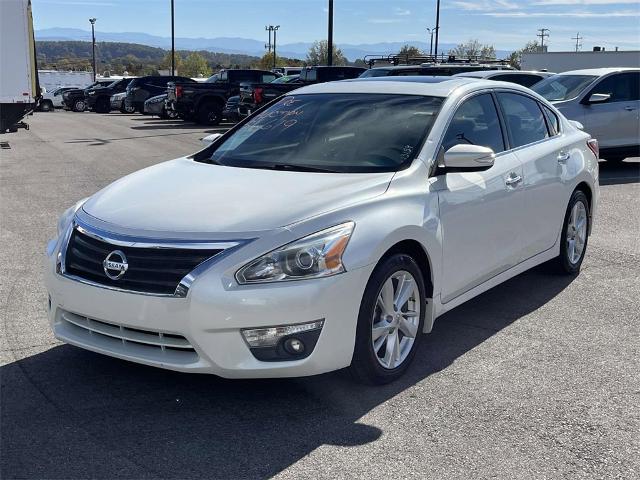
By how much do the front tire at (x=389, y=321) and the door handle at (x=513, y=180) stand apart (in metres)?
1.27

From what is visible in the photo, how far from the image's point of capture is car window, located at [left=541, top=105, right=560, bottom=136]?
644 centimetres

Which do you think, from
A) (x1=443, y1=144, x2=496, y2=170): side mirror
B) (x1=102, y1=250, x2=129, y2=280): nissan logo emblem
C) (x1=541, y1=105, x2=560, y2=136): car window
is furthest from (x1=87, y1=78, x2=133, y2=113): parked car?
(x1=102, y1=250, x2=129, y2=280): nissan logo emblem

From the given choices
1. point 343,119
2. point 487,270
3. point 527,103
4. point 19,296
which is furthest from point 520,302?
point 19,296

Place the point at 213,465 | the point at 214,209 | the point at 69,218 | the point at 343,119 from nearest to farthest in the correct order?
the point at 213,465 < the point at 214,209 < the point at 69,218 < the point at 343,119

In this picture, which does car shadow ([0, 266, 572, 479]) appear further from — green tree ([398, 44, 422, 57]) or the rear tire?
green tree ([398, 44, 422, 57])

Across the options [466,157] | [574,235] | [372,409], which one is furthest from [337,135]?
[574,235]

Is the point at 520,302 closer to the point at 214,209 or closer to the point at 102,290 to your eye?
the point at 214,209

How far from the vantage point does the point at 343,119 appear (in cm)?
527

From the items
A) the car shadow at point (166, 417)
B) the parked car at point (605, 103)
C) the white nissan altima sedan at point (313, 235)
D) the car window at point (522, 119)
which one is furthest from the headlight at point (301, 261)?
the parked car at point (605, 103)

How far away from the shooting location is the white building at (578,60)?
37.8m

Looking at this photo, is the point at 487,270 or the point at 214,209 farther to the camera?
the point at 487,270

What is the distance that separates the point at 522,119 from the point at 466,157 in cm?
162

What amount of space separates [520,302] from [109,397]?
3277 millimetres

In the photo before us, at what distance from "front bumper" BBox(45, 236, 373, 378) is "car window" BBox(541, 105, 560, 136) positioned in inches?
122
